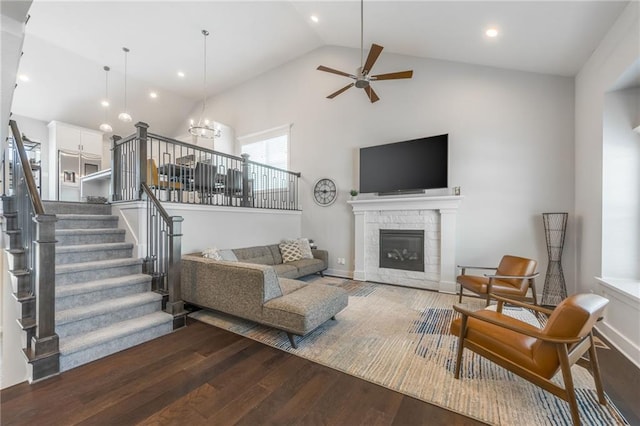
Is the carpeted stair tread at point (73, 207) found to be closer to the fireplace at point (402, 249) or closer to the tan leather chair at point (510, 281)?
the fireplace at point (402, 249)

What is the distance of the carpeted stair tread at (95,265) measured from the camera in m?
2.75

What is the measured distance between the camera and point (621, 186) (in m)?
2.91

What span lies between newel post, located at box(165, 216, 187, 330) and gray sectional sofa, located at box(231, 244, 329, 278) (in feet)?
4.84

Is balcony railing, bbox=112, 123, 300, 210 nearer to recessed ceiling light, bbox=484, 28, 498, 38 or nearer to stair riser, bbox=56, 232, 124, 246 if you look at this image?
stair riser, bbox=56, 232, 124, 246

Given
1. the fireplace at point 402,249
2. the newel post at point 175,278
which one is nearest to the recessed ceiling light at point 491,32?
the fireplace at point 402,249

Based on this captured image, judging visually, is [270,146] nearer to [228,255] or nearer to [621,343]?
[228,255]

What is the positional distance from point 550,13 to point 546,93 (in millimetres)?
1494

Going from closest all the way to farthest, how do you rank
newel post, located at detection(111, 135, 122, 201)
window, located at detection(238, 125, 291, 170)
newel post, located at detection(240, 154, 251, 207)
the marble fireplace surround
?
newel post, located at detection(111, 135, 122, 201) < the marble fireplace surround < newel post, located at detection(240, 154, 251, 207) < window, located at detection(238, 125, 291, 170)

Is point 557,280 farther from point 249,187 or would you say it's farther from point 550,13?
point 249,187

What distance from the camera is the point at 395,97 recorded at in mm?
5098

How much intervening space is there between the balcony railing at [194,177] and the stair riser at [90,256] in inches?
31.9

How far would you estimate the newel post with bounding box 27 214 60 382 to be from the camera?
2006 mm

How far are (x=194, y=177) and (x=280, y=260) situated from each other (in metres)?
2.27

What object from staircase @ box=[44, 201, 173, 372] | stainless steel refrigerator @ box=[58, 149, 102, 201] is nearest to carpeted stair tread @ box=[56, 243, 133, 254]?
staircase @ box=[44, 201, 173, 372]
